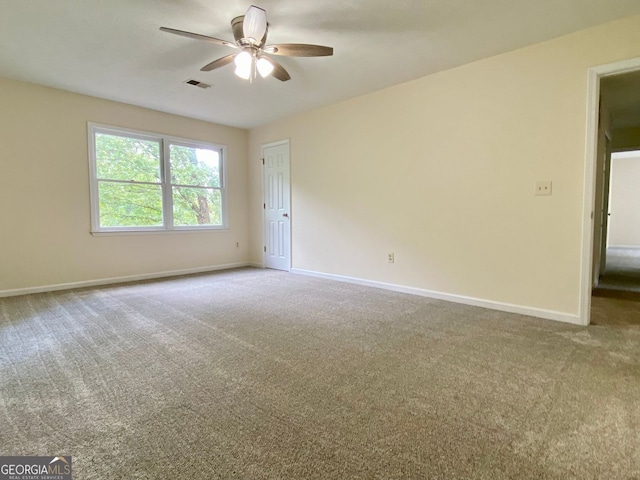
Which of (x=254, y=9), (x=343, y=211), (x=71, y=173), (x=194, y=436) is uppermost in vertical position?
(x=254, y=9)

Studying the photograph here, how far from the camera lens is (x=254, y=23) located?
2.36 meters

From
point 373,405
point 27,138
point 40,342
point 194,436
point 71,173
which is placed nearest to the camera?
point 194,436

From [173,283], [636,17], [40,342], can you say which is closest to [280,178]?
[173,283]

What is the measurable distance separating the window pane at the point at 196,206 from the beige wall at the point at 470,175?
202 centimetres

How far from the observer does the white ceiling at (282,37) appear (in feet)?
8.05

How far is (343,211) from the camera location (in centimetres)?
473

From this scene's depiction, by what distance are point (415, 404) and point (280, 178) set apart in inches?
181

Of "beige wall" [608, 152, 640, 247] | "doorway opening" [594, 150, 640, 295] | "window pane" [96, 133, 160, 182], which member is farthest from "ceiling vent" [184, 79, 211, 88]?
"beige wall" [608, 152, 640, 247]

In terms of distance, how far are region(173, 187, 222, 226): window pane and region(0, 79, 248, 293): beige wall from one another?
1.56 feet

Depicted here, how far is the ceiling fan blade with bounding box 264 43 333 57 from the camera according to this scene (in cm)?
254

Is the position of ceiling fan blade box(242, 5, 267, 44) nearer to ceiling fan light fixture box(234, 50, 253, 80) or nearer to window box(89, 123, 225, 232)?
ceiling fan light fixture box(234, 50, 253, 80)

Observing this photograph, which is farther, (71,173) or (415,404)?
(71,173)

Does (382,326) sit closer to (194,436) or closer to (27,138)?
(194,436)

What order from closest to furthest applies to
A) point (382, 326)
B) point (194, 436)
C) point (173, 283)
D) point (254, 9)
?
point (194, 436) → point (254, 9) → point (382, 326) → point (173, 283)
